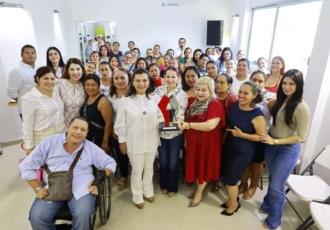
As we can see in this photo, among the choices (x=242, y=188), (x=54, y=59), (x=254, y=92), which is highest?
(x=54, y=59)

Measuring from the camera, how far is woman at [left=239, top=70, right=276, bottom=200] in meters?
2.31

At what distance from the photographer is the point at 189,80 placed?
8.04 ft

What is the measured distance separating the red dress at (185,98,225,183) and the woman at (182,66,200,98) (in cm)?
13

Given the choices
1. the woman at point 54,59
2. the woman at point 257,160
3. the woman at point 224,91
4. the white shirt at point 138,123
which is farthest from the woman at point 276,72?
the woman at point 54,59

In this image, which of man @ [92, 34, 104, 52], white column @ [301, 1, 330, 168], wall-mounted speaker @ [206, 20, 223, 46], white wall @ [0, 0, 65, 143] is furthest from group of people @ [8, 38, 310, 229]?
wall-mounted speaker @ [206, 20, 223, 46]

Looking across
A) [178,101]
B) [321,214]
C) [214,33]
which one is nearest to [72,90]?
[178,101]

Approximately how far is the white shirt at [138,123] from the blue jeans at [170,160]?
21cm

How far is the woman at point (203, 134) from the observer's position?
213 centimetres

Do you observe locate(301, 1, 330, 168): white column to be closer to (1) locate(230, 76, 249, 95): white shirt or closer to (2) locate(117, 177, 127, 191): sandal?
(1) locate(230, 76, 249, 95): white shirt

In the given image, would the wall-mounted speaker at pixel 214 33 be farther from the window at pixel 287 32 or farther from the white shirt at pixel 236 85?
the white shirt at pixel 236 85

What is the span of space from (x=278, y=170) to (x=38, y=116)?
7.20 feet

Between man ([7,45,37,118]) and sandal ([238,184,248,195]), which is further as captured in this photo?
man ([7,45,37,118])

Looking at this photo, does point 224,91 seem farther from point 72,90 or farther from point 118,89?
point 72,90

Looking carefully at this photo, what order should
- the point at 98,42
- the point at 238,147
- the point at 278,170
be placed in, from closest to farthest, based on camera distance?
the point at 278,170 < the point at 238,147 < the point at 98,42
